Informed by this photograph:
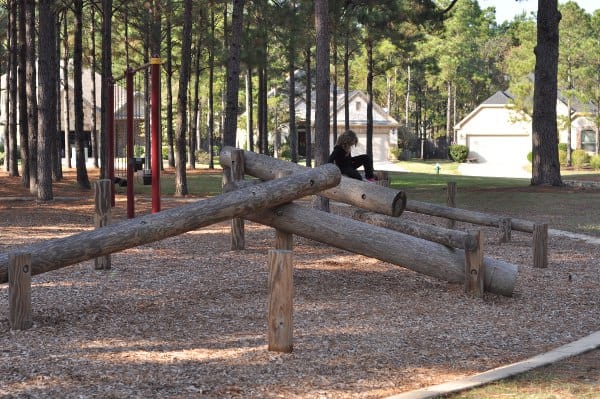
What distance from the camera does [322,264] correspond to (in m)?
12.2

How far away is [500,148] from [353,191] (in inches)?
2459

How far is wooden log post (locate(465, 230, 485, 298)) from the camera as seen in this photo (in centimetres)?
988

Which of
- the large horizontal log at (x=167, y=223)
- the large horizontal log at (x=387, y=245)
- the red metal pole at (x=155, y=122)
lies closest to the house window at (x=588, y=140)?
the red metal pole at (x=155, y=122)

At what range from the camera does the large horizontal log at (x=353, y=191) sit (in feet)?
34.2

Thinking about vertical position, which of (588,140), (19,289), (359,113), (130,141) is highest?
(359,113)

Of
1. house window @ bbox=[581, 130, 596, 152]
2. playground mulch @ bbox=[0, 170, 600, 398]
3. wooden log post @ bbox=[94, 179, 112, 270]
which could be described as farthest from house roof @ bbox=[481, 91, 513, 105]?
wooden log post @ bbox=[94, 179, 112, 270]

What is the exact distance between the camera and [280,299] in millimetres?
7324

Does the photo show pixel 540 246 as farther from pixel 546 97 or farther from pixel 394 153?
pixel 394 153

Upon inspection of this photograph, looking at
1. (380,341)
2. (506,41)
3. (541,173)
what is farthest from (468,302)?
(506,41)

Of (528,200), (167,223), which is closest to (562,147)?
(528,200)

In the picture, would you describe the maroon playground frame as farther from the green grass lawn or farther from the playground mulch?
the playground mulch

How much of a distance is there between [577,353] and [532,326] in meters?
1.30

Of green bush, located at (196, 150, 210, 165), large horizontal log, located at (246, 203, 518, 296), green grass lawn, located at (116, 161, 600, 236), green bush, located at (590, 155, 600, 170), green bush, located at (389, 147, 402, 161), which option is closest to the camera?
large horizontal log, located at (246, 203, 518, 296)

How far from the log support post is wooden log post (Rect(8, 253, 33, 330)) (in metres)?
8.73
